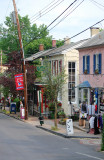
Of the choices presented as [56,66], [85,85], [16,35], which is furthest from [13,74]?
[16,35]

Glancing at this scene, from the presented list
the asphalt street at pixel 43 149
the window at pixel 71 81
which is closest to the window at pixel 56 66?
the window at pixel 71 81

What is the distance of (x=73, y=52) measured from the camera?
3566 cm

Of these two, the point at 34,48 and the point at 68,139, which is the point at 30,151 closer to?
the point at 68,139

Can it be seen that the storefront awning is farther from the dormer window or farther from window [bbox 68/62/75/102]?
window [bbox 68/62/75/102]

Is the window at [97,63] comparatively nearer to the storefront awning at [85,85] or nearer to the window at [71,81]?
the storefront awning at [85,85]

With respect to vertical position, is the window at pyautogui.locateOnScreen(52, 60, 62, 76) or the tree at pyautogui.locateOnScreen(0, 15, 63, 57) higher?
the tree at pyautogui.locateOnScreen(0, 15, 63, 57)

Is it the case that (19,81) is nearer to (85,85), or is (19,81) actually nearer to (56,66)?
(56,66)

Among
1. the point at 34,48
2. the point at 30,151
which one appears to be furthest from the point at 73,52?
the point at 34,48

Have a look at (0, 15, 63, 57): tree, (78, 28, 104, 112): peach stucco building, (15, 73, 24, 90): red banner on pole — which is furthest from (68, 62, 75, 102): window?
(0, 15, 63, 57): tree

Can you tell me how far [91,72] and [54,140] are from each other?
10996 millimetres

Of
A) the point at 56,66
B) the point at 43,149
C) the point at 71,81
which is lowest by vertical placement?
the point at 43,149

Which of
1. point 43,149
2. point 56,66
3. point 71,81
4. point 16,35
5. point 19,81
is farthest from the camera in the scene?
point 16,35

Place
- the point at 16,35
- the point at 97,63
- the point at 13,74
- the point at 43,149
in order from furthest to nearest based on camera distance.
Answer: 1. the point at 16,35
2. the point at 13,74
3. the point at 97,63
4. the point at 43,149

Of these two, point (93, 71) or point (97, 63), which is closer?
point (97, 63)
